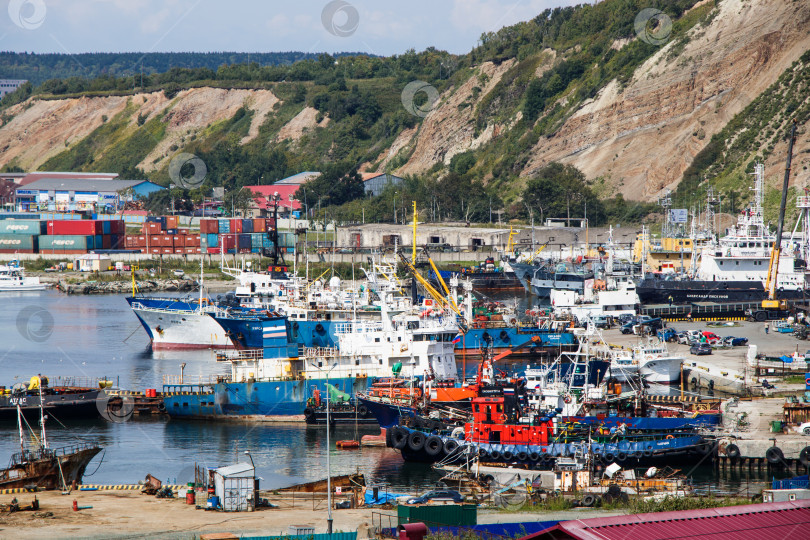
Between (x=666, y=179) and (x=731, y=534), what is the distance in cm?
7626

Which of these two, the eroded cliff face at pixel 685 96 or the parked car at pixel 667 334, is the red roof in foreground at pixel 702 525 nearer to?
the parked car at pixel 667 334

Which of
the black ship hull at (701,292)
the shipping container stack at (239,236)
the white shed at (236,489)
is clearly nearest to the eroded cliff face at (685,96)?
the shipping container stack at (239,236)

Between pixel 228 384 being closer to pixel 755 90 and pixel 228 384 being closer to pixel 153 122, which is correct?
pixel 755 90

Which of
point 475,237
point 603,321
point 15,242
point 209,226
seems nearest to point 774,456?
point 603,321

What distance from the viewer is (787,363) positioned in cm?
3466

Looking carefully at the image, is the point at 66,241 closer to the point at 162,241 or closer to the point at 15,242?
the point at 15,242

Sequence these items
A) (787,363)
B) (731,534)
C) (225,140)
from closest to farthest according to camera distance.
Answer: (731,534)
(787,363)
(225,140)

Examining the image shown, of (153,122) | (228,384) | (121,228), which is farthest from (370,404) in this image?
(153,122)

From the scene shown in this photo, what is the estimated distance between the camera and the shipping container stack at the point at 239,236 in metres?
84.2

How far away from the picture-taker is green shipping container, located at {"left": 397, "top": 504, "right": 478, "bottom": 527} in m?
17.6

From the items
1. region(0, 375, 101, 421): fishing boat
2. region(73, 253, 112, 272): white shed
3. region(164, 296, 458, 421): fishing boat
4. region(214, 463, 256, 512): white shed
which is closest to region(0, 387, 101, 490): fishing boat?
region(214, 463, 256, 512): white shed

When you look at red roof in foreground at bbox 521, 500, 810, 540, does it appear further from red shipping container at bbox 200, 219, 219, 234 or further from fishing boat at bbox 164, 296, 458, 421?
red shipping container at bbox 200, 219, 219, 234

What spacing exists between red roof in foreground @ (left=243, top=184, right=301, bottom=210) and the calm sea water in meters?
58.3

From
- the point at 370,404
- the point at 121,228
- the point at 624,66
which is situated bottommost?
the point at 370,404
